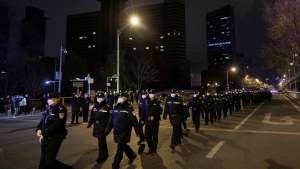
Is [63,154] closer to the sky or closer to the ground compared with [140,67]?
closer to the ground

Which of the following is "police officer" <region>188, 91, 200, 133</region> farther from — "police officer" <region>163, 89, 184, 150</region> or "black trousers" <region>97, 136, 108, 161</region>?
"black trousers" <region>97, 136, 108, 161</region>

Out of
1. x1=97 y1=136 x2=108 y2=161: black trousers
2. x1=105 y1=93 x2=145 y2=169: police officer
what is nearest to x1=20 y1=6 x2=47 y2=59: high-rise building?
x1=97 y1=136 x2=108 y2=161: black trousers

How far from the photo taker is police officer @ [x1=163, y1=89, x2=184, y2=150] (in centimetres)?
878

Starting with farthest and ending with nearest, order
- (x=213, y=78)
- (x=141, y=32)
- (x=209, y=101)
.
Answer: (x=141, y=32) < (x=213, y=78) < (x=209, y=101)

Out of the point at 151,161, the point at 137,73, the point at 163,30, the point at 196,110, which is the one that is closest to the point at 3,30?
the point at 196,110

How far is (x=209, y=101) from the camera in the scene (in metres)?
15.1

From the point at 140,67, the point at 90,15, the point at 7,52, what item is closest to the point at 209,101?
the point at 7,52

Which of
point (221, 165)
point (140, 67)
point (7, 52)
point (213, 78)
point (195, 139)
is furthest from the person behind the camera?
point (213, 78)

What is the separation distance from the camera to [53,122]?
5.72 meters

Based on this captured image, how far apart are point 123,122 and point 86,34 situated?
162 meters

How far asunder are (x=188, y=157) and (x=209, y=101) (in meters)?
7.92

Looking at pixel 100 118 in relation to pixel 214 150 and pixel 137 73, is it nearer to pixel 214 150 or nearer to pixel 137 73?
pixel 214 150

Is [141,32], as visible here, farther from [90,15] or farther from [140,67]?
[140,67]

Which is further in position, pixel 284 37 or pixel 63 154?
pixel 284 37
